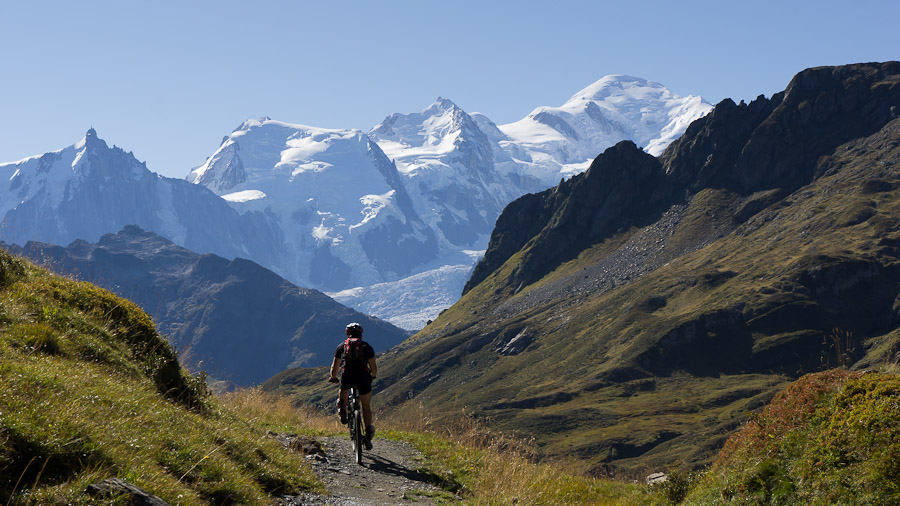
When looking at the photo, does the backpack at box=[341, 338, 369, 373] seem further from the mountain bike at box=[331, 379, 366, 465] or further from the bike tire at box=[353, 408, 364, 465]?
the bike tire at box=[353, 408, 364, 465]

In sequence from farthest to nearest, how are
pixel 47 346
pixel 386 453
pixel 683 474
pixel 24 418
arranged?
pixel 386 453 < pixel 683 474 < pixel 47 346 < pixel 24 418

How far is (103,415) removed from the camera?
10.4 metres

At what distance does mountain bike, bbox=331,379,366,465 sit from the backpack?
565 millimetres

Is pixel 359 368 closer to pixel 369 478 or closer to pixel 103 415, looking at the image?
pixel 369 478

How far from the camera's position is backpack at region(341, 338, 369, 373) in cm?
1866

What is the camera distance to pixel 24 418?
881 cm

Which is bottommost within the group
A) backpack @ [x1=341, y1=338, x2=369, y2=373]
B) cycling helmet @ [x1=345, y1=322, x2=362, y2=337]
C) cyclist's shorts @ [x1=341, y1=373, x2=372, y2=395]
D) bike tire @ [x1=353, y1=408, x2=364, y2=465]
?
bike tire @ [x1=353, y1=408, x2=364, y2=465]

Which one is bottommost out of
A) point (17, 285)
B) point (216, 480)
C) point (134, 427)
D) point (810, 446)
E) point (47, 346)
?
point (810, 446)

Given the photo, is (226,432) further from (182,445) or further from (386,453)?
(386,453)

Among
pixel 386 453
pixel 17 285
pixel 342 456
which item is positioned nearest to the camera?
pixel 17 285

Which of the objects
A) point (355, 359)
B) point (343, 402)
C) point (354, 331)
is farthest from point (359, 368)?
point (343, 402)

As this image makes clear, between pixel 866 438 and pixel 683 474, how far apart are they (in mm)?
6239

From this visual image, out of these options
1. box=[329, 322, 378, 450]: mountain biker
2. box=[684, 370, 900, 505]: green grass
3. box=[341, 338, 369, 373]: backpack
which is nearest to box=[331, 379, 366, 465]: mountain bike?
box=[329, 322, 378, 450]: mountain biker

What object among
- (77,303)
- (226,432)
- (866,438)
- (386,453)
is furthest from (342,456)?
(866,438)
